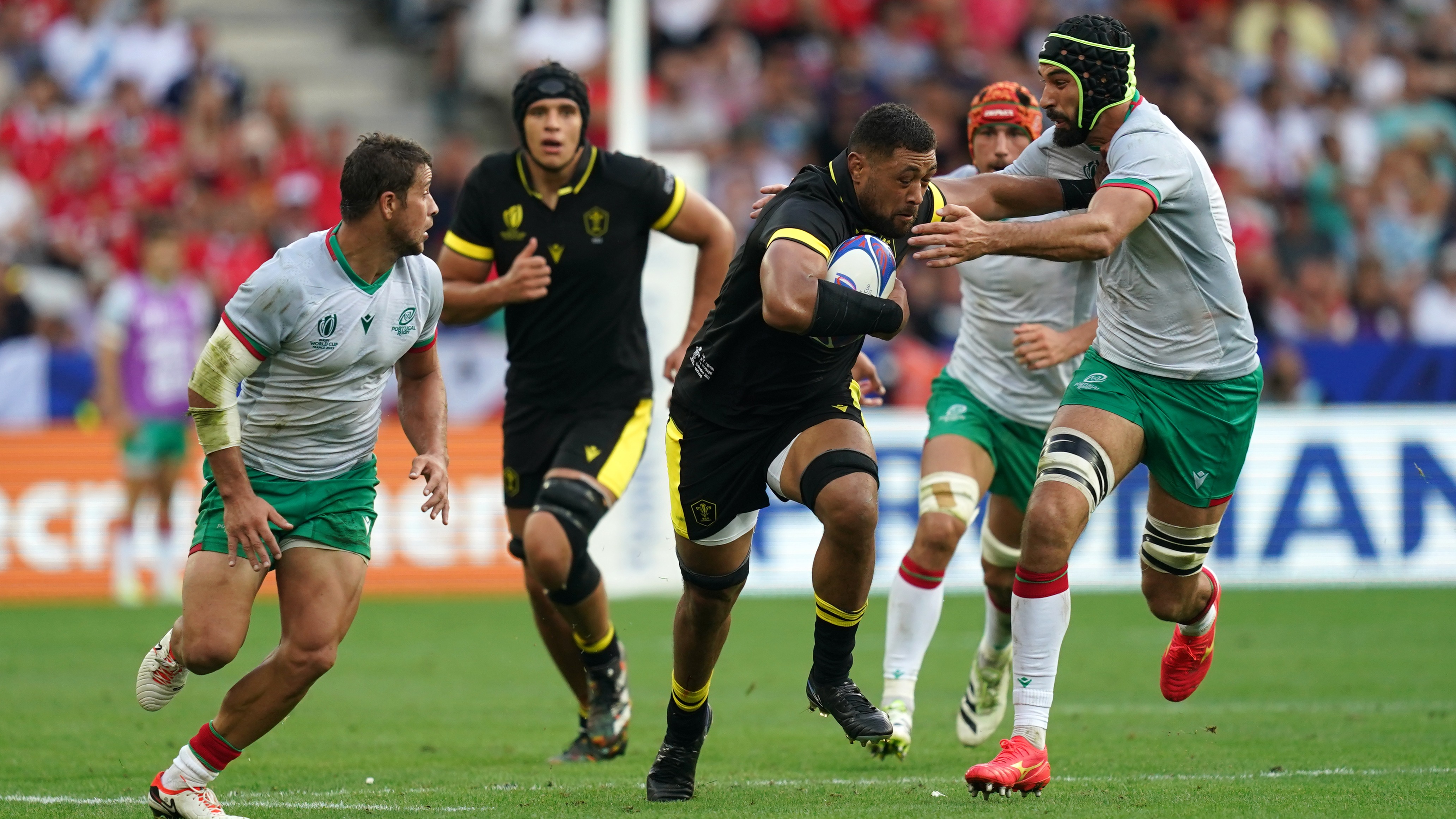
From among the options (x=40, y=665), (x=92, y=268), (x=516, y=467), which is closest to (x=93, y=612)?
(x=40, y=665)

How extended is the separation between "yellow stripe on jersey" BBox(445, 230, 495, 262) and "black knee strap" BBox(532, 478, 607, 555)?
3.98 feet

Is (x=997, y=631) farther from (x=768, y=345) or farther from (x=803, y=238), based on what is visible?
(x=803, y=238)

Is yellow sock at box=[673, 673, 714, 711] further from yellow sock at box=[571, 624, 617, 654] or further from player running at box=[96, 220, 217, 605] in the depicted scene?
player running at box=[96, 220, 217, 605]

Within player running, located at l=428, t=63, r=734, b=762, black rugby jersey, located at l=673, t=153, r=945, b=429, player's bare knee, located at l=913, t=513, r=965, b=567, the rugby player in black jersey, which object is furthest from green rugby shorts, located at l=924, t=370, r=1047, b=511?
black rugby jersey, located at l=673, t=153, r=945, b=429

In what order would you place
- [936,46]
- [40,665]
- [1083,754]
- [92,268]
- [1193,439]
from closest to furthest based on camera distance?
1. [1193,439]
2. [1083,754]
3. [40,665]
4. [92,268]
5. [936,46]

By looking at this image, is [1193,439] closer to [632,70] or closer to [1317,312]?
[632,70]

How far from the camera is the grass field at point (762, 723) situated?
21.2 ft

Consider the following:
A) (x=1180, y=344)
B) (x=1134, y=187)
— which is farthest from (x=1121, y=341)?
(x=1134, y=187)

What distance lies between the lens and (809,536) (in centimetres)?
1435

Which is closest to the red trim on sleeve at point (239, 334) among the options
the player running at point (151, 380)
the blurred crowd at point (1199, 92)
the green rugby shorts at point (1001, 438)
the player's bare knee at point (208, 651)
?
the player's bare knee at point (208, 651)

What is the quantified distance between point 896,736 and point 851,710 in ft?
2.70

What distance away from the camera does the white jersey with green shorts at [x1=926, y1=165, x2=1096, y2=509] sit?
27.1 ft

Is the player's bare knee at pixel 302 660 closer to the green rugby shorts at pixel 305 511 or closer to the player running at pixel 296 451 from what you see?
the player running at pixel 296 451

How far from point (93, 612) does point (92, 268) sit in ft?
15.7
